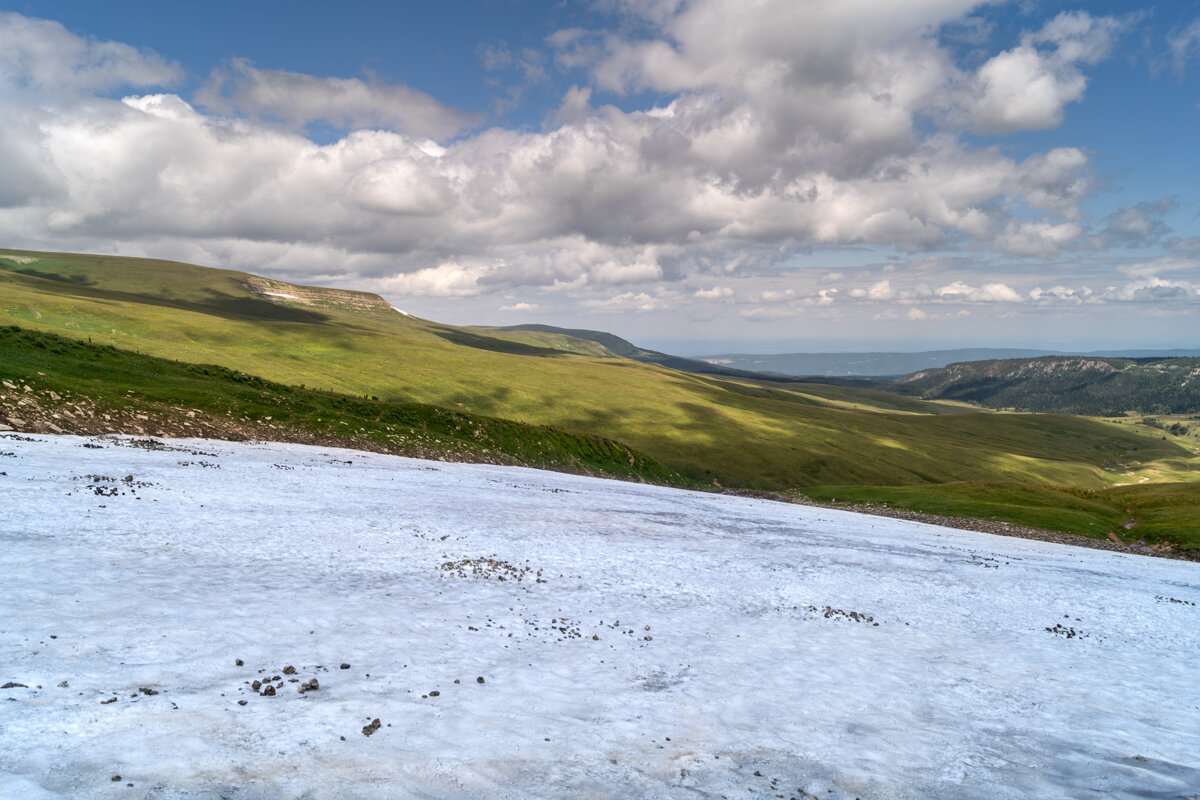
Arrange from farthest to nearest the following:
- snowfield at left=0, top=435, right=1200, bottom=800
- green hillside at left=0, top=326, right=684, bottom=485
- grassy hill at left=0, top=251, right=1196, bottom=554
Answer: grassy hill at left=0, top=251, right=1196, bottom=554, green hillside at left=0, top=326, right=684, bottom=485, snowfield at left=0, top=435, right=1200, bottom=800

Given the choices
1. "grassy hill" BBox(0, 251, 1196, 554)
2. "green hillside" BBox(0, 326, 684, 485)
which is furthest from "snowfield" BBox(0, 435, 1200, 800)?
"grassy hill" BBox(0, 251, 1196, 554)

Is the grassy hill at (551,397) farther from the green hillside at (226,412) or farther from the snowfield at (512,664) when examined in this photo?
the snowfield at (512,664)

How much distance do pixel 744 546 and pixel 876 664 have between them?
18838mm

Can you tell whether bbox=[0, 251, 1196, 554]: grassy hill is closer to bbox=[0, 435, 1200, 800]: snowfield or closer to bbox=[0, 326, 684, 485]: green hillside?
bbox=[0, 326, 684, 485]: green hillside

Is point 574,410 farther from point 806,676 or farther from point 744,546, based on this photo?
point 806,676

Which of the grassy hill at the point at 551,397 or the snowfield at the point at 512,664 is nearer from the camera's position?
the snowfield at the point at 512,664

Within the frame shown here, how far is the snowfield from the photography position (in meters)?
10.2

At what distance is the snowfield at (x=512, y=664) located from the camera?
1020 cm

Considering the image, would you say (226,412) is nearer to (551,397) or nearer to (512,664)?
(512,664)

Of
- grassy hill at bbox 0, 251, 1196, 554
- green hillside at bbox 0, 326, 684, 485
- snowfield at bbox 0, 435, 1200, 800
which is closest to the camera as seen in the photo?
snowfield at bbox 0, 435, 1200, 800

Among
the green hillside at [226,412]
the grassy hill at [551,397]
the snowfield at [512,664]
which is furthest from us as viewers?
the grassy hill at [551,397]

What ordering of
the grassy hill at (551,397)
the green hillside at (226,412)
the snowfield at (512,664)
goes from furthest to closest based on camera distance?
the grassy hill at (551,397) → the green hillside at (226,412) → the snowfield at (512,664)

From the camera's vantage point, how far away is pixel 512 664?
1544 cm

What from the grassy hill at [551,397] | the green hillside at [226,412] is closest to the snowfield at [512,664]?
the green hillside at [226,412]
